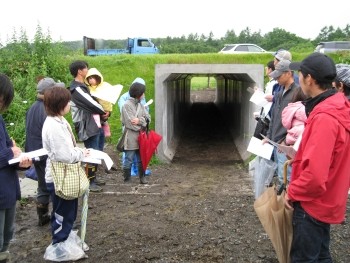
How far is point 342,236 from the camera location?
15.4 feet

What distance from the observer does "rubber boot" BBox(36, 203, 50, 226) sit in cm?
501

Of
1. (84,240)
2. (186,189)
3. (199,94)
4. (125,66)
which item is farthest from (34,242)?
(199,94)

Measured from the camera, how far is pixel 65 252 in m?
4.11

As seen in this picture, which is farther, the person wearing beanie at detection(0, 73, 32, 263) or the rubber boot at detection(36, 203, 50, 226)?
the rubber boot at detection(36, 203, 50, 226)

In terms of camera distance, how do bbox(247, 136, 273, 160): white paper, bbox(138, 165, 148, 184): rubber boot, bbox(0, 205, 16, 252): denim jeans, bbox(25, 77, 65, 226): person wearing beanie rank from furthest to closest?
1. bbox(138, 165, 148, 184): rubber boot
2. bbox(247, 136, 273, 160): white paper
3. bbox(25, 77, 65, 226): person wearing beanie
4. bbox(0, 205, 16, 252): denim jeans

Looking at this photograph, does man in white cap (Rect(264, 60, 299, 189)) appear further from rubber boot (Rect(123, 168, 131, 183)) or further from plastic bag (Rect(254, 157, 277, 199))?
rubber boot (Rect(123, 168, 131, 183))

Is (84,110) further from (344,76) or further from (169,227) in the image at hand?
(344,76)

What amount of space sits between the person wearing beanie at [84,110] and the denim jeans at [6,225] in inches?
95.6

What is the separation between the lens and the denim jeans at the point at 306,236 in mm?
2779

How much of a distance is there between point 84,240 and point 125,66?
8.45 meters

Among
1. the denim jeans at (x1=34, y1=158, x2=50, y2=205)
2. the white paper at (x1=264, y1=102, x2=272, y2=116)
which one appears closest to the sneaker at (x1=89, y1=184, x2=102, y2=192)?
the denim jeans at (x1=34, y1=158, x2=50, y2=205)

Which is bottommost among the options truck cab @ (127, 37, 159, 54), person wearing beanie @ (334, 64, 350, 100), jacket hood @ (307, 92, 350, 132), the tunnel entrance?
the tunnel entrance

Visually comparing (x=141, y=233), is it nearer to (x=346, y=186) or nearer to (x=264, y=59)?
(x=346, y=186)

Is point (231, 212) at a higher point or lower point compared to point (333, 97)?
lower
